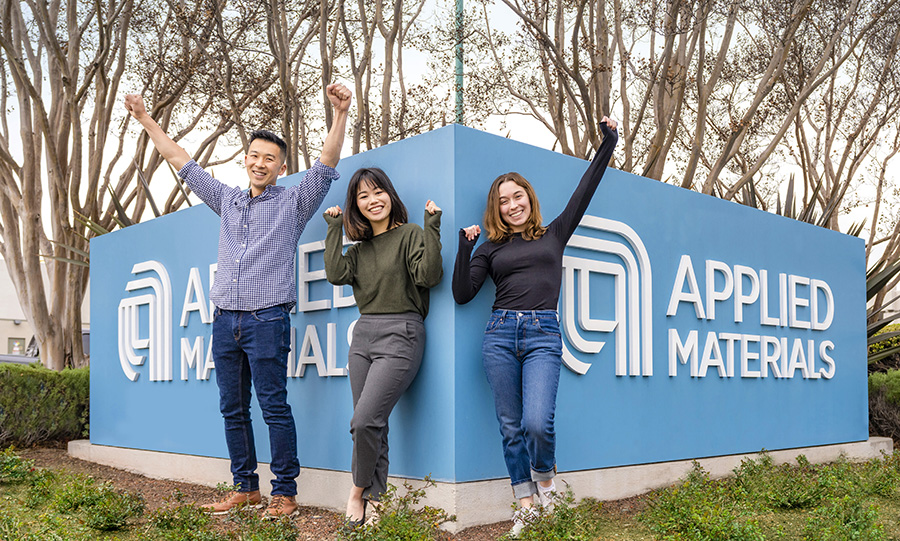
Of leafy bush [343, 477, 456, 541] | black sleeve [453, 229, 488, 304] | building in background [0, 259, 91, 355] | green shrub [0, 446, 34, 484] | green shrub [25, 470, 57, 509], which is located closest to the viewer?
leafy bush [343, 477, 456, 541]

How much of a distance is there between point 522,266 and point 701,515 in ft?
4.51

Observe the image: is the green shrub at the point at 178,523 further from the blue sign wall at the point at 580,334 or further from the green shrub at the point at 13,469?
the green shrub at the point at 13,469

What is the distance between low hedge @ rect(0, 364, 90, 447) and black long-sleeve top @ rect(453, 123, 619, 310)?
550 centimetres

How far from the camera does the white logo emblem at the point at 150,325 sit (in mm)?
6207

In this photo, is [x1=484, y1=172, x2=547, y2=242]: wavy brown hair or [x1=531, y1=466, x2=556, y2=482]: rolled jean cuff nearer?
[x1=531, y1=466, x2=556, y2=482]: rolled jean cuff

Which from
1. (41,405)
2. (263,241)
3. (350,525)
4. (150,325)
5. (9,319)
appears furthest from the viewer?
(9,319)

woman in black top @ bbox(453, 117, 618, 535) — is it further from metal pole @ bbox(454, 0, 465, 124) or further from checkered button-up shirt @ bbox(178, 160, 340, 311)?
metal pole @ bbox(454, 0, 465, 124)

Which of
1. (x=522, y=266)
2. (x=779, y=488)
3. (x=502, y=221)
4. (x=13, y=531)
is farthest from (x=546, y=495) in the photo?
(x=13, y=531)

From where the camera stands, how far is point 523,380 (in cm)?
389

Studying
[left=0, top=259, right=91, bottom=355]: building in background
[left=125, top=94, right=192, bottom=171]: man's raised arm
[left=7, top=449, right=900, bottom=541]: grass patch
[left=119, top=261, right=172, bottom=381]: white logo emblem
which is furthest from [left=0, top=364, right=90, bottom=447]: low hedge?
[left=0, top=259, right=91, bottom=355]: building in background

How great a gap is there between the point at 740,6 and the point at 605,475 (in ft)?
22.6

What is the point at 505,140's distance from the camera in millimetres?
4426

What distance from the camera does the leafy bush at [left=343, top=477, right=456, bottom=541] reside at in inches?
134

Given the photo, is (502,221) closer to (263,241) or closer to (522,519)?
(263,241)
